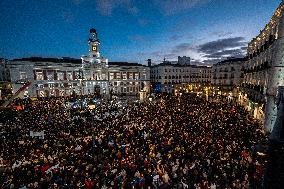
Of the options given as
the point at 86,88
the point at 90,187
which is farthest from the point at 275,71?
the point at 86,88

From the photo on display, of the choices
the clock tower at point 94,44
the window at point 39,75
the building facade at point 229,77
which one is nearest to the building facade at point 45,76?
the window at point 39,75

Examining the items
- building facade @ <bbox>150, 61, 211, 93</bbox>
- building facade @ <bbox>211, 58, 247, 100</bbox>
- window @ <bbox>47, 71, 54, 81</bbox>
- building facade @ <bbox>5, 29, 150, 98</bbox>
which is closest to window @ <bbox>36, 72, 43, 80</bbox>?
building facade @ <bbox>5, 29, 150, 98</bbox>

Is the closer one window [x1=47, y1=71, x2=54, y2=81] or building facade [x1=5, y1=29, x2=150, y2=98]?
building facade [x1=5, y1=29, x2=150, y2=98]

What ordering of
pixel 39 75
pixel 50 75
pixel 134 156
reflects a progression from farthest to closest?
pixel 50 75 → pixel 39 75 → pixel 134 156

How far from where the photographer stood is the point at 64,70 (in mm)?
55812

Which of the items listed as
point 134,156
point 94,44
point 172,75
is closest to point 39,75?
point 94,44

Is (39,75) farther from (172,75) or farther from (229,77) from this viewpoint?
(229,77)

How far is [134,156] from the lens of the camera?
13609 millimetres

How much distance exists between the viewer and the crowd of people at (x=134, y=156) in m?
11.0

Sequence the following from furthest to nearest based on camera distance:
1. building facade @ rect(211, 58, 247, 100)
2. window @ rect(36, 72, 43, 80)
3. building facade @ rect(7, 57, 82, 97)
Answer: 1. window @ rect(36, 72, 43, 80)
2. building facade @ rect(211, 58, 247, 100)
3. building facade @ rect(7, 57, 82, 97)

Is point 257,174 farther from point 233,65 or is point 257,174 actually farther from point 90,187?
point 233,65

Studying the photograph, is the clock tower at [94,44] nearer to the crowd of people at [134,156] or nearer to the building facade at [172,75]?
the building facade at [172,75]

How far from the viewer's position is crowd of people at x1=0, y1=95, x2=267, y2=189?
36.0ft

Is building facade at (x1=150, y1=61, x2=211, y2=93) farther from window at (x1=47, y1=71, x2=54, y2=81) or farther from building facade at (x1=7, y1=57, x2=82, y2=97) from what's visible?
window at (x1=47, y1=71, x2=54, y2=81)
